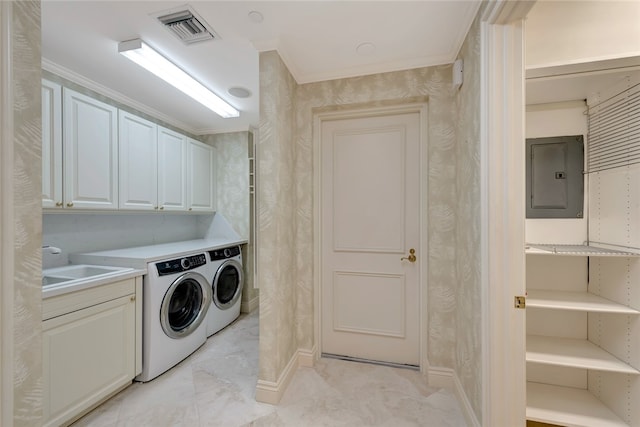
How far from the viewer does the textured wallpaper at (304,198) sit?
1.74m

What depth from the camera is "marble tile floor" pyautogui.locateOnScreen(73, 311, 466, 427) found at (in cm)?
158

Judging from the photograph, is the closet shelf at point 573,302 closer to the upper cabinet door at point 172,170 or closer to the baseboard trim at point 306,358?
the baseboard trim at point 306,358

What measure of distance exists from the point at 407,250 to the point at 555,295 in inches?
35.6

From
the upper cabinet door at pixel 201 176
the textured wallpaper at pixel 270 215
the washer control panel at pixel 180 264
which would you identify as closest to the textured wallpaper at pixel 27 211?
the textured wallpaper at pixel 270 215

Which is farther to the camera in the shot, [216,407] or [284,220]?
[284,220]

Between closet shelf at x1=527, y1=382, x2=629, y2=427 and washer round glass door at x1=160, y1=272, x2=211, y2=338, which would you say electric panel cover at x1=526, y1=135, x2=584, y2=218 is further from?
washer round glass door at x1=160, y1=272, x2=211, y2=338

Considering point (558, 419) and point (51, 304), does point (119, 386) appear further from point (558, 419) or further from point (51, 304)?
point (558, 419)

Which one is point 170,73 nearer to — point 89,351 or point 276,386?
point 89,351

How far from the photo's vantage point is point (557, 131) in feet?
5.34

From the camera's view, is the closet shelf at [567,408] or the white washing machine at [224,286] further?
the white washing machine at [224,286]

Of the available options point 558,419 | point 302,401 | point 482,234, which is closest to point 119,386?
point 302,401

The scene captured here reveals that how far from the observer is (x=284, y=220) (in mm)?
1893

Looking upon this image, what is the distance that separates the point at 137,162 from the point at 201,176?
2.66 feet

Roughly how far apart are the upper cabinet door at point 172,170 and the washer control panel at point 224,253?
2.12 feet
